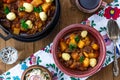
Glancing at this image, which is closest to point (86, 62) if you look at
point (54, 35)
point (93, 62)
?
point (93, 62)

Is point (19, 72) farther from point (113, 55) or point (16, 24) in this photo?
point (113, 55)

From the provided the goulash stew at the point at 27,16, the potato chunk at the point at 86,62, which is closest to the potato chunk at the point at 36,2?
the goulash stew at the point at 27,16

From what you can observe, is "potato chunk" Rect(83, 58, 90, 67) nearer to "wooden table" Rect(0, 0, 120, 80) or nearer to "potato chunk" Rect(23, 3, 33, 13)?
"wooden table" Rect(0, 0, 120, 80)

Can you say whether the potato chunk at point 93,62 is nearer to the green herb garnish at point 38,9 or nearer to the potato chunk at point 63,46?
the potato chunk at point 63,46

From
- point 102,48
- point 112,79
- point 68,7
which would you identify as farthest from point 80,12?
point 112,79

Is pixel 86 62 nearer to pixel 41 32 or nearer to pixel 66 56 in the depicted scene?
pixel 66 56

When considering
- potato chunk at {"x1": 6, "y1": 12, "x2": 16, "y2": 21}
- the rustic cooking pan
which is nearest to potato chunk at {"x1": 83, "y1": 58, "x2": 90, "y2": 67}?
the rustic cooking pan

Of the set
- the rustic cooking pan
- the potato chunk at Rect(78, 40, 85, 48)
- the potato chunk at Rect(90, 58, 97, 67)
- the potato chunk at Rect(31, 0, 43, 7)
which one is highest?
the potato chunk at Rect(31, 0, 43, 7)

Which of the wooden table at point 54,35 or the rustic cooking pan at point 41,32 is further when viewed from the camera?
the wooden table at point 54,35
